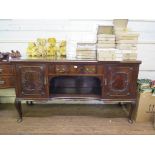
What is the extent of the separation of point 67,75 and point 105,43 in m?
0.63

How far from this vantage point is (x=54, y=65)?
2.28m

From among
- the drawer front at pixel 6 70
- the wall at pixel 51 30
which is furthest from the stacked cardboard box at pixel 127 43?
the drawer front at pixel 6 70

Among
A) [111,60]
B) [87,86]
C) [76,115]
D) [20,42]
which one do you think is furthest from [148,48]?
[20,42]

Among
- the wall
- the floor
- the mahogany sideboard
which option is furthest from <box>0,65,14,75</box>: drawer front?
the floor

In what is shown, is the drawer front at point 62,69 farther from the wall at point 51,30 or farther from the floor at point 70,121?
the floor at point 70,121

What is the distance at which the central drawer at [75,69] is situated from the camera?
2279 millimetres

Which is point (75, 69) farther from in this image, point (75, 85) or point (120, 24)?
point (120, 24)

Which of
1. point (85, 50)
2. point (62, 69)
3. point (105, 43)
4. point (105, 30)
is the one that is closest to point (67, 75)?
point (62, 69)

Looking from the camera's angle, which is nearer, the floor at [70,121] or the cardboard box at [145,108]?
the floor at [70,121]

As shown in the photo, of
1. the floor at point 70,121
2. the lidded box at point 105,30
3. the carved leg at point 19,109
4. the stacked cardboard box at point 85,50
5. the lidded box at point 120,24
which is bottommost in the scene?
the floor at point 70,121

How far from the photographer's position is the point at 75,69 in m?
2.29

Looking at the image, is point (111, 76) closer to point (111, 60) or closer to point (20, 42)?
point (111, 60)

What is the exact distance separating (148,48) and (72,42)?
120cm

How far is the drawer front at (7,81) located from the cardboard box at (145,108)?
1711 millimetres
